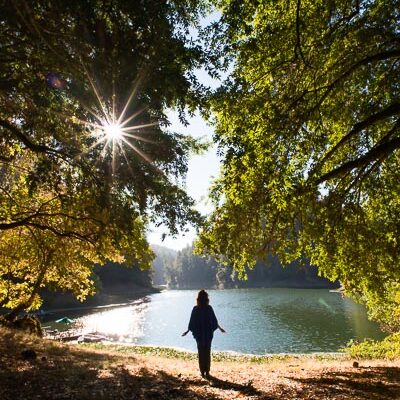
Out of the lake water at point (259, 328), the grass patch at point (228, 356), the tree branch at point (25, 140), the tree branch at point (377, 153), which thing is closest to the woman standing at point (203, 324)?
the tree branch at point (377, 153)

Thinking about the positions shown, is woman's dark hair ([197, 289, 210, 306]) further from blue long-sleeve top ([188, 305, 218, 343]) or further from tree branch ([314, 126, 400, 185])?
tree branch ([314, 126, 400, 185])

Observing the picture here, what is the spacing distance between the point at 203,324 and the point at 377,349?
11395 millimetres

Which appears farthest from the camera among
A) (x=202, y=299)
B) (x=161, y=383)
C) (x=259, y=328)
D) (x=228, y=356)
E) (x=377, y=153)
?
(x=259, y=328)

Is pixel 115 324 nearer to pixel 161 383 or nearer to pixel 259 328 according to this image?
pixel 259 328

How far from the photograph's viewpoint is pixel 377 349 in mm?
18031

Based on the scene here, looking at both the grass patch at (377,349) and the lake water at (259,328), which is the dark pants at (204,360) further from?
the lake water at (259,328)

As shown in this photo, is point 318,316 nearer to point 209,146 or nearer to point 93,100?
point 209,146

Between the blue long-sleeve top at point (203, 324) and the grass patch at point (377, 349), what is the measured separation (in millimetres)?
8221

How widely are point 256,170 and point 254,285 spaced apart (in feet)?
518

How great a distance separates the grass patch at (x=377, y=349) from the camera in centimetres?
1579

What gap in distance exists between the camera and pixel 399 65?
11.2 metres

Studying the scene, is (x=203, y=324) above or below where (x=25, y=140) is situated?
below

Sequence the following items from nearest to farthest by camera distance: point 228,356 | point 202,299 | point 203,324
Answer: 1. point 203,324
2. point 202,299
3. point 228,356

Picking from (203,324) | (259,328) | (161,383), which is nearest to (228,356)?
(203,324)
